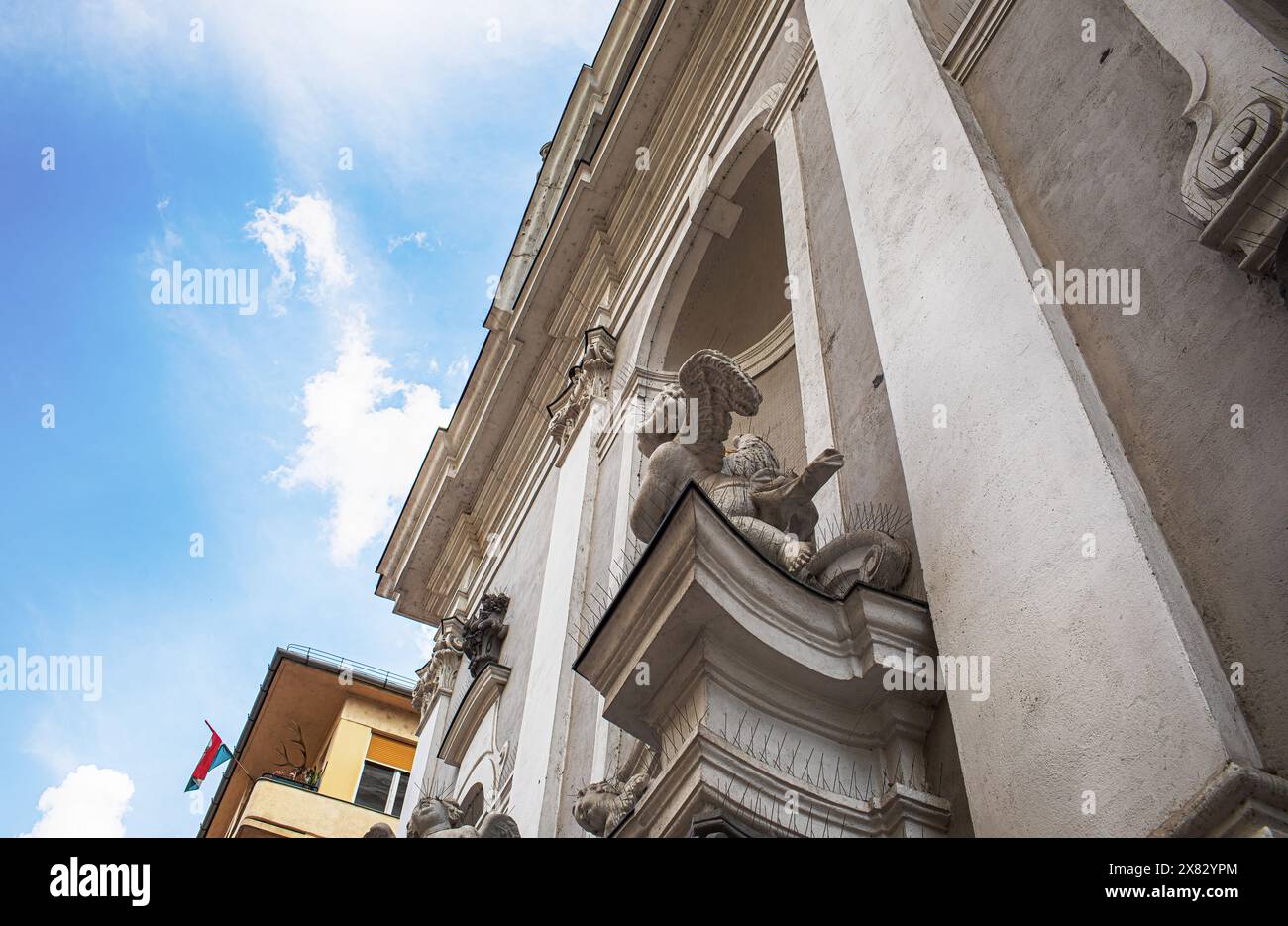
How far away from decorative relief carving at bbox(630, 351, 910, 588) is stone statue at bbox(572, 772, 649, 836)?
1.29 m

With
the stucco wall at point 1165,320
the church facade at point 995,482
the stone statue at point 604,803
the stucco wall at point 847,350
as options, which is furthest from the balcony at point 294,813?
the stucco wall at point 1165,320

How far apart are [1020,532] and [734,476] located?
1.98 metres

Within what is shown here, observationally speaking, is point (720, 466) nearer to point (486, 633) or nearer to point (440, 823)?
point (440, 823)

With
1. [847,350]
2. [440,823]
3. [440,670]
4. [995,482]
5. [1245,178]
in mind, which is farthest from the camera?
[440,670]

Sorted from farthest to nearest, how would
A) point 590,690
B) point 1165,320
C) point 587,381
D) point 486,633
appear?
point 486,633, point 587,381, point 590,690, point 1165,320

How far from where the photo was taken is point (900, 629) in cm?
452

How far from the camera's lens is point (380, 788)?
854 inches

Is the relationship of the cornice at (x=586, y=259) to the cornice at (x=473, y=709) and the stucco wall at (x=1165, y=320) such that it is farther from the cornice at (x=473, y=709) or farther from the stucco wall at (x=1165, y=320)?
the stucco wall at (x=1165, y=320)

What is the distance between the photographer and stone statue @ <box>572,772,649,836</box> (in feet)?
19.2

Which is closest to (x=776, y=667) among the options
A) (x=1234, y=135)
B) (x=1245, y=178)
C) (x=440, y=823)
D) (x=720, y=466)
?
(x=720, y=466)

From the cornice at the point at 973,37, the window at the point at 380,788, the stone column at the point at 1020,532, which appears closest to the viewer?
the stone column at the point at 1020,532

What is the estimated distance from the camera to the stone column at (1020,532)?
316cm

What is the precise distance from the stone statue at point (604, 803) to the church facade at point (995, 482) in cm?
2

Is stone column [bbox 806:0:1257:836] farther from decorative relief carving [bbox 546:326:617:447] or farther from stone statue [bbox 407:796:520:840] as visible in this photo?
decorative relief carving [bbox 546:326:617:447]
